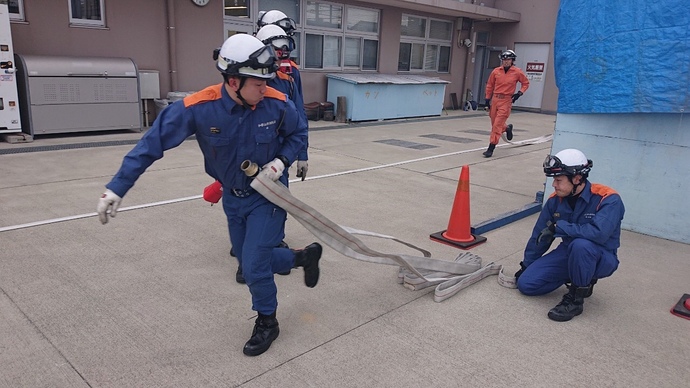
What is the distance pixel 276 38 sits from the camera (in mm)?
4137

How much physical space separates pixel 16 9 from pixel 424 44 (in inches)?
481

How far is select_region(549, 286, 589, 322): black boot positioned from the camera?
3.52 m

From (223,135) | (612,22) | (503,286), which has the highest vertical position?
(612,22)

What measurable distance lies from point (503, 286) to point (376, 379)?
166 cm

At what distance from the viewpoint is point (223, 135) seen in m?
2.84

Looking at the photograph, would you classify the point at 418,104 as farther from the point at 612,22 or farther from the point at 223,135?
the point at 223,135

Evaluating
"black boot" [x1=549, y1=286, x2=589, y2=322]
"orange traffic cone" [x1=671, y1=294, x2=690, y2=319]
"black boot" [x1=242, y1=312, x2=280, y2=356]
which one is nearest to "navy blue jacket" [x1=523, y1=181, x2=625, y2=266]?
"black boot" [x1=549, y1=286, x2=589, y2=322]

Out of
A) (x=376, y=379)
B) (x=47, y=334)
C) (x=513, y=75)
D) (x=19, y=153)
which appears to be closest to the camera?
(x=376, y=379)

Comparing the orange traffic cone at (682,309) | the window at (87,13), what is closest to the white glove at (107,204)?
the orange traffic cone at (682,309)

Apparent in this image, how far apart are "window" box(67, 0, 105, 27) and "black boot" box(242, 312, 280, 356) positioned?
352 inches

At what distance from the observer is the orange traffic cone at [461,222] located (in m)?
4.82

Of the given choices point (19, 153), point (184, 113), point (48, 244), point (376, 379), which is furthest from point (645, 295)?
point (19, 153)

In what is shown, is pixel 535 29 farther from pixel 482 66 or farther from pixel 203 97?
pixel 203 97

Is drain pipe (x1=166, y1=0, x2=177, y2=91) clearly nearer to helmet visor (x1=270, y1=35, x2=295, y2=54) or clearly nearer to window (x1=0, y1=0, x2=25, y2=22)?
window (x1=0, y1=0, x2=25, y2=22)
